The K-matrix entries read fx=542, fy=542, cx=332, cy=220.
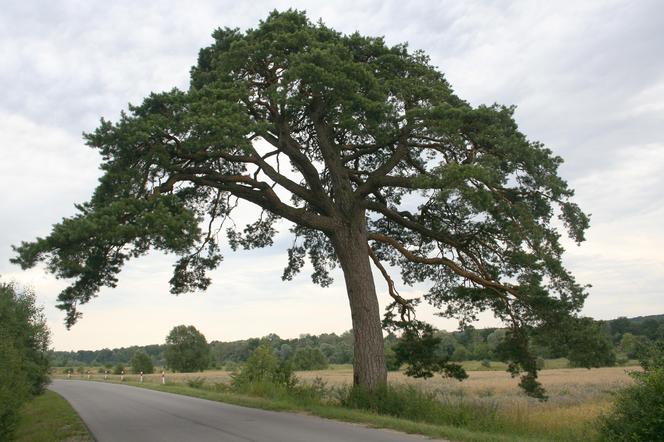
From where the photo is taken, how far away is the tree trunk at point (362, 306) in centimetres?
1480

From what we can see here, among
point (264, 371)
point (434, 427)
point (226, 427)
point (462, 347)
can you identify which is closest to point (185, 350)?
point (462, 347)

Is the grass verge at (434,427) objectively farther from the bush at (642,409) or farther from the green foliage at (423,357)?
the green foliage at (423,357)

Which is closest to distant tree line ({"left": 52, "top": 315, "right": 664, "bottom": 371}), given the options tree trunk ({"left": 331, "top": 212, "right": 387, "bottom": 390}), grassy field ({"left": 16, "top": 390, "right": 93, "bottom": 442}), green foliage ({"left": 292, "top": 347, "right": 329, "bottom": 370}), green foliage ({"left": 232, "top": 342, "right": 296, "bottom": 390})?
green foliage ({"left": 292, "top": 347, "right": 329, "bottom": 370})

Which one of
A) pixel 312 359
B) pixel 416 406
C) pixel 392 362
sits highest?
pixel 312 359

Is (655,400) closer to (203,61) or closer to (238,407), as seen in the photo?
(238,407)

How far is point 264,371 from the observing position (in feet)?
73.9

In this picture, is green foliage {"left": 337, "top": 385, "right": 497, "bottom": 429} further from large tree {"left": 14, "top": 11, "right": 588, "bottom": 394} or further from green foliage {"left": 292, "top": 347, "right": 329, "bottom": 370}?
green foliage {"left": 292, "top": 347, "right": 329, "bottom": 370}

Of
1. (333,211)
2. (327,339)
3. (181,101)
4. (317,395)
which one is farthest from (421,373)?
(327,339)

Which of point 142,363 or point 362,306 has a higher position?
point 362,306

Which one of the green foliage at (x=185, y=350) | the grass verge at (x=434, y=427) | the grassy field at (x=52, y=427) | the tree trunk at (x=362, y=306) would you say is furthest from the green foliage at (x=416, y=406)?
the green foliage at (x=185, y=350)

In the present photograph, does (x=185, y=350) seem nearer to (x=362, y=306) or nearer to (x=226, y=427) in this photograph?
(x=362, y=306)

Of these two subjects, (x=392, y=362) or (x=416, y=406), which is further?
(x=392, y=362)

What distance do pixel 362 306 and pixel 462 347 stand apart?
203 ft

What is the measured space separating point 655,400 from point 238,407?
12.4 meters
